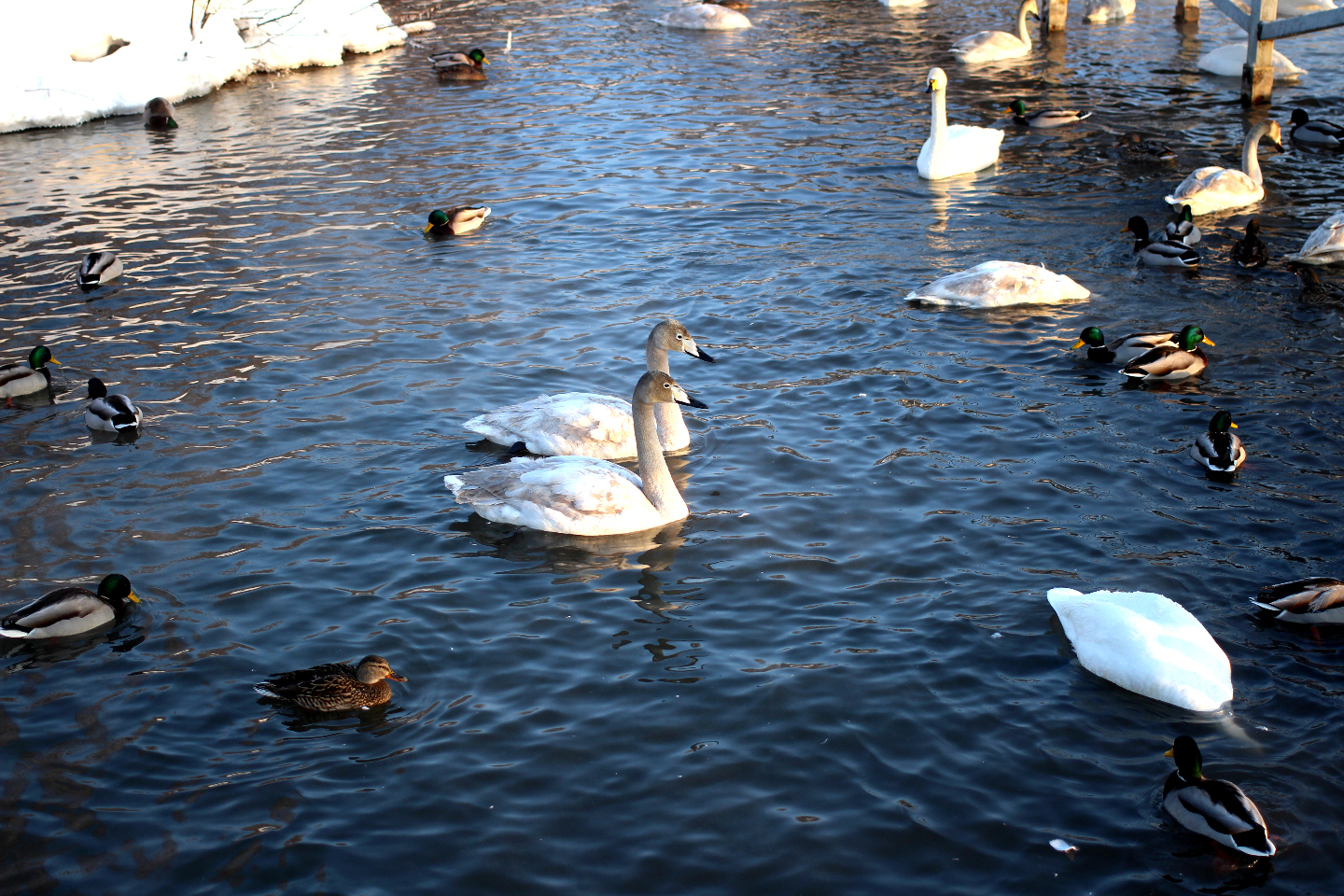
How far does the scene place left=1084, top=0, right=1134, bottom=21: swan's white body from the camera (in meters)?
29.0

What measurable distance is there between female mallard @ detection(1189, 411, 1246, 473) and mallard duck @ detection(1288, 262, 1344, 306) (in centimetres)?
414

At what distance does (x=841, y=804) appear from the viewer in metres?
6.33

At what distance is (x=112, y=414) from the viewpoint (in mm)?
10719

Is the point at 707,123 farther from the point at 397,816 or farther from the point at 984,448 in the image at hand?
the point at 397,816

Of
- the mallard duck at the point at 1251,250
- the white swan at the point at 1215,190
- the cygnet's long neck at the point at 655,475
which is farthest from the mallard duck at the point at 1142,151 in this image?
the cygnet's long neck at the point at 655,475

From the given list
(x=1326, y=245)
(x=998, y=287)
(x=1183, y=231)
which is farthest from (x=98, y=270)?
(x=1326, y=245)

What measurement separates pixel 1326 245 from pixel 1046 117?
7624mm

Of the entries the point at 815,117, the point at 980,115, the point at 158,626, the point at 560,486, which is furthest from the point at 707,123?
the point at 158,626

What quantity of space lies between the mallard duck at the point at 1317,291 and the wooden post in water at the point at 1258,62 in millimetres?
8574

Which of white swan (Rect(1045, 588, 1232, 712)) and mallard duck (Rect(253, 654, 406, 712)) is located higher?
mallard duck (Rect(253, 654, 406, 712))

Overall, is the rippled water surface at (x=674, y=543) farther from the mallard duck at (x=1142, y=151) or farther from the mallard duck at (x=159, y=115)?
the mallard duck at (x=159, y=115)

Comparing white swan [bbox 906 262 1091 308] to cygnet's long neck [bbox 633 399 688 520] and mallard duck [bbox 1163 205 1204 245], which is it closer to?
mallard duck [bbox 1163 205 1204 245]

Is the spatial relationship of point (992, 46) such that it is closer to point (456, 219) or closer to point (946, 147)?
point (946, 147)

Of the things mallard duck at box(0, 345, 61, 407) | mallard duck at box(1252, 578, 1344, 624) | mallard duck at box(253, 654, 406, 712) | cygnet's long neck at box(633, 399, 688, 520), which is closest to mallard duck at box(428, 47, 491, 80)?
mallard duck at box(0, 345, 61, 407)
